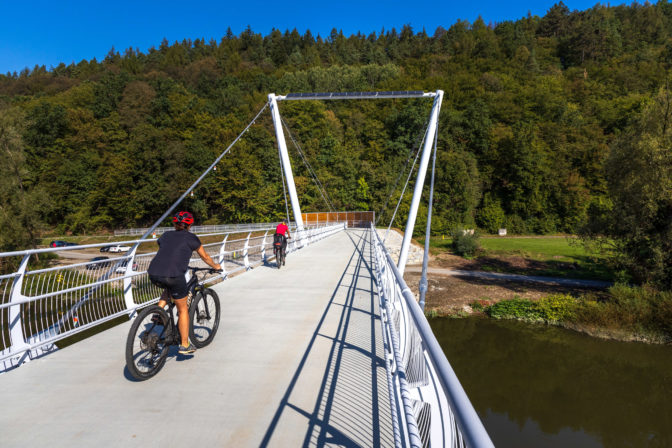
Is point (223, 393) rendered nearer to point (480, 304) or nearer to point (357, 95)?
point (357, 95)

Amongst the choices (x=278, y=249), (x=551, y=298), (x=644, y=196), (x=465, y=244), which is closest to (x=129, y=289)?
(x=278, y=249)

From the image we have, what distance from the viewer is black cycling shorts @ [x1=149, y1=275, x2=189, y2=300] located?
12.3 feet

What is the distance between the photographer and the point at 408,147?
6222cm

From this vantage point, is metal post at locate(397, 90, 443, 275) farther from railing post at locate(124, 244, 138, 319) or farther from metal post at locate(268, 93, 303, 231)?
railing post at locate(124, 244, 138, 319)

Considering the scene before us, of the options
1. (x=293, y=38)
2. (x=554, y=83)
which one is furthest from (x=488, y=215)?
(x=293, y=38)

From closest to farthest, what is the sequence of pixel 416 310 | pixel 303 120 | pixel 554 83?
1. pixel 416 310
2. pixel 303 120
3. pixel 554 83

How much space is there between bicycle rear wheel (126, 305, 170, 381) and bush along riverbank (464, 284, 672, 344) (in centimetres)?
2133

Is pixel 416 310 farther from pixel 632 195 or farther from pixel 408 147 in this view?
pixel 408 147

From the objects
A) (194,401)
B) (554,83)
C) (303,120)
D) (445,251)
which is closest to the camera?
(194,401)

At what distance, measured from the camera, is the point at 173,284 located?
12.4 feet

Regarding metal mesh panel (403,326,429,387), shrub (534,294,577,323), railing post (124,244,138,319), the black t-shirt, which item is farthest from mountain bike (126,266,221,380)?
shrub (534,294,577,323)

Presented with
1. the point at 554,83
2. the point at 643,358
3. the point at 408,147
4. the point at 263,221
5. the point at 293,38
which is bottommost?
the point at 643,358

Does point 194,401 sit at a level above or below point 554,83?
below

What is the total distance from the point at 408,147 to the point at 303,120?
18114 mm
